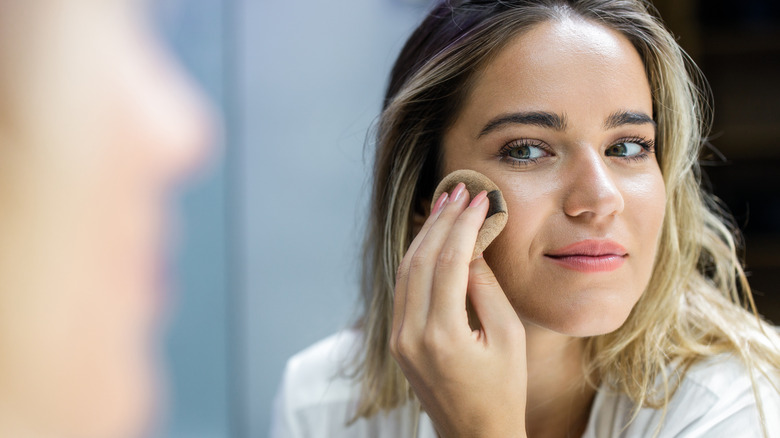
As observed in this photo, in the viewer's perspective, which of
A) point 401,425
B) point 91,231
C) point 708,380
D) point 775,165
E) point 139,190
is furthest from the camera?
point 775,165

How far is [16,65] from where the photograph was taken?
3.89ft

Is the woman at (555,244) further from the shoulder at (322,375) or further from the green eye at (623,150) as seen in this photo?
the shoulder at (322,375)

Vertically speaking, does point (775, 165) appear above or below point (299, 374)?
above

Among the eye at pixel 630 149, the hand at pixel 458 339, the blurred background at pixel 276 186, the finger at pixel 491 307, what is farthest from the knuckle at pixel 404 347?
the blurred background at pixel 276 186

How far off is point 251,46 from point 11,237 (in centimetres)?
105

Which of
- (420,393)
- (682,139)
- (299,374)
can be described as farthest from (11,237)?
(682,139)

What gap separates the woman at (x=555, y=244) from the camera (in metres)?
→ 0.98

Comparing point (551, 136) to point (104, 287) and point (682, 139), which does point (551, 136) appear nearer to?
point (682, 139)

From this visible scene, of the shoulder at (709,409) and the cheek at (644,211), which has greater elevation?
the cheek at (644,211)

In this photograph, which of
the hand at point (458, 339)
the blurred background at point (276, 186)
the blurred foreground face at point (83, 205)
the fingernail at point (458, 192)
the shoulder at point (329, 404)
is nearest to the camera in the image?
the hand at point (458, 339)

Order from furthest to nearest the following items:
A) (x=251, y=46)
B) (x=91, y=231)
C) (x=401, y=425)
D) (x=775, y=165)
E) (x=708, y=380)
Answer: (x=775, y=165) → (x=251, y=46) → (x=91, y=231) → (x=401, y=425) → (x=708, y=380)

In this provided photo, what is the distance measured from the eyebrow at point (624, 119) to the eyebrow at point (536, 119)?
76 millimetres

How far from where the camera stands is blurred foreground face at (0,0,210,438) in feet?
A: 4.00

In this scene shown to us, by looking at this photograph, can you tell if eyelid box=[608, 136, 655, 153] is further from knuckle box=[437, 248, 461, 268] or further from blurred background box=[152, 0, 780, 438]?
blurred background box=[152, 0, 780, 438]
